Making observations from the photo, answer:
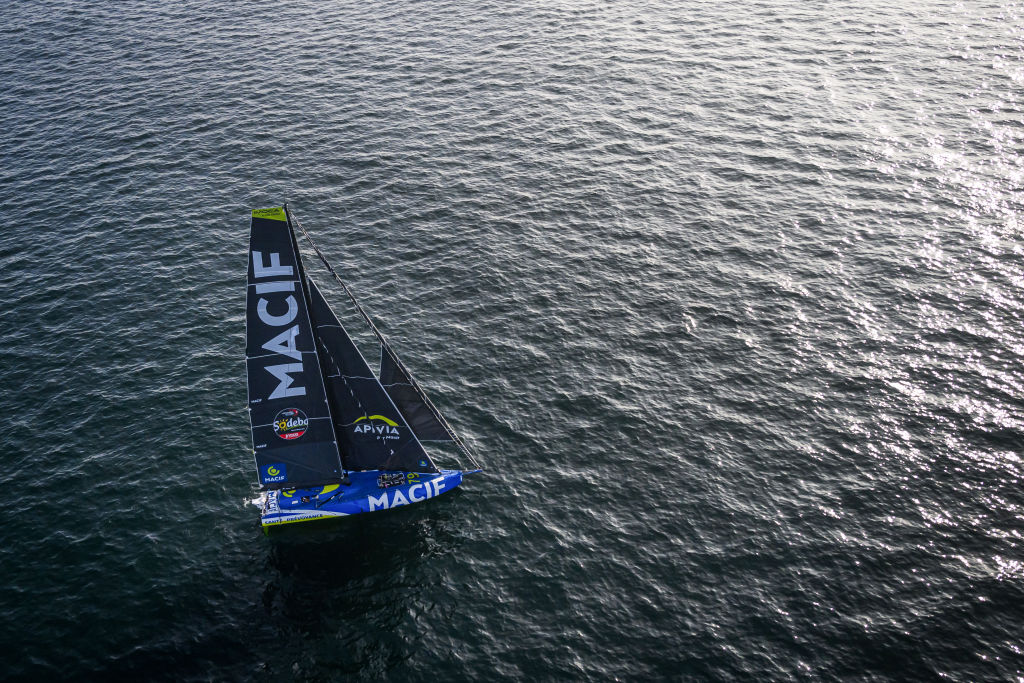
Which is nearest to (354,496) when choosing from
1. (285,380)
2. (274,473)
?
(274,473)

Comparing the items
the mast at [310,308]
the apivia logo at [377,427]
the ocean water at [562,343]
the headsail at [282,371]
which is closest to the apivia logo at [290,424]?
the headsail at [282,371]

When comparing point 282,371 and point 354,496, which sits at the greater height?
point 282,371

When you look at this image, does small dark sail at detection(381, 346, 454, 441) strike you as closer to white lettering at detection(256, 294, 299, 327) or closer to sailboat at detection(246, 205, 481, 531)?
sailboat at detection(246, 205, 481, 531)

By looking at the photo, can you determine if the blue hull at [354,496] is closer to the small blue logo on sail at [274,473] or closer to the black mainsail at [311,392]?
the black mainsail at [311,392]

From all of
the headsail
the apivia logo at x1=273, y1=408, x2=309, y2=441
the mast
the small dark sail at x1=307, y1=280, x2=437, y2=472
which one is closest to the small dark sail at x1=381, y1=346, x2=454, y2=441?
the small dark sail at x1=307, y1=280, x2=437, y2=472

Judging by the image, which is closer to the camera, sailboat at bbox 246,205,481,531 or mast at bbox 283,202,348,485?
mast at bbox 283,202,348,485

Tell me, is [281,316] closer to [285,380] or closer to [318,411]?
[285,380]

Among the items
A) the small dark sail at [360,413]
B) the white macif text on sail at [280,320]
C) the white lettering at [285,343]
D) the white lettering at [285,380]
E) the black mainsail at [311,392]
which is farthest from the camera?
the small dark sail at [360,413]
